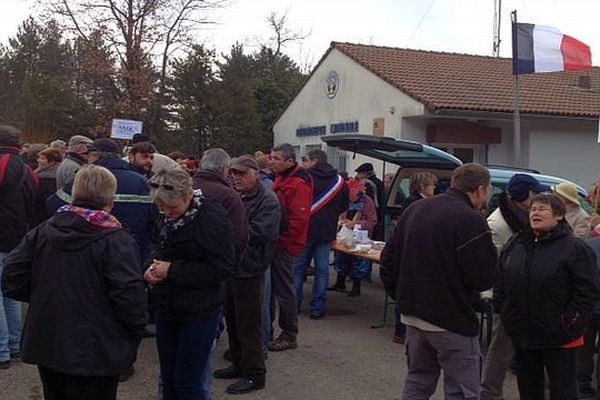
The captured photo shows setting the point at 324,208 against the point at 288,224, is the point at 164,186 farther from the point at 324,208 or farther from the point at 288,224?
the point at 324,208

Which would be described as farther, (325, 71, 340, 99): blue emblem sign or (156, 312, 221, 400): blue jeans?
(325, 71, 340, 99): blue emblem sign

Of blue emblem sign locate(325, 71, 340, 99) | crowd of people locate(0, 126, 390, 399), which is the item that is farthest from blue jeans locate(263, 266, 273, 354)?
blue emblem sign locate(325, 71, 340, 99)

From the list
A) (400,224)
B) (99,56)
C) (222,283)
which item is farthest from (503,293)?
(99,56)

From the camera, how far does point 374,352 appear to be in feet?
23.2

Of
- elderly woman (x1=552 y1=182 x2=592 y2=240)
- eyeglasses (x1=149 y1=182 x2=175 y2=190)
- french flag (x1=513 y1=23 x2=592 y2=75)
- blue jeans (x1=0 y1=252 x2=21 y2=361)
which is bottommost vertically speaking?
blue jeans (x1=0 y1=252 x2=21 y2=361)

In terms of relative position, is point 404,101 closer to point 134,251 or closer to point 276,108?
point 276,108

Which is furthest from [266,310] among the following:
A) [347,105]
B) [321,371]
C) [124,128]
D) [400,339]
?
[347,105]

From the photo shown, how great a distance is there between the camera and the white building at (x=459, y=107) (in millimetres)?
20875

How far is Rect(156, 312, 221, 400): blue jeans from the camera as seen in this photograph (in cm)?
412

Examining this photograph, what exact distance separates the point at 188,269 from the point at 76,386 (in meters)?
0.84

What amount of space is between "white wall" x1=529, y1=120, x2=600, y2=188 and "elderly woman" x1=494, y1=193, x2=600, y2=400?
1764 cm

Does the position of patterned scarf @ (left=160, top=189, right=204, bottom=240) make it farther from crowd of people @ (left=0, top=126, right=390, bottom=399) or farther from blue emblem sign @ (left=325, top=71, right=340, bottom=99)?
blue emblem sign @ (left=325, top=71, right=340, bottom=99)

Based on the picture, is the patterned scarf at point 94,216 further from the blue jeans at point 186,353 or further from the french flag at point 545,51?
the french flag at point 545,51

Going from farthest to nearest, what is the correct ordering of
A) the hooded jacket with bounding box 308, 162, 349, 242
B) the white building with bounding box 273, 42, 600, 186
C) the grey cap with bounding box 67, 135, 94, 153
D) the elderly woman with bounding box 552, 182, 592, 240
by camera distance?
the white building with bounding box 273, 42, 600, 186 → the hooded jacket with bounding box 308, 162, 349, 242 → the grey cap with bounding box 67, 135, 94, 153 → the elderly woman with bounding box 552, 182, 592, 240
